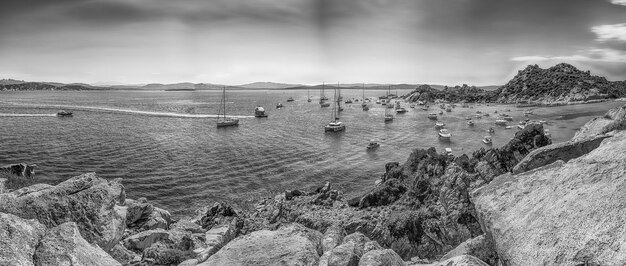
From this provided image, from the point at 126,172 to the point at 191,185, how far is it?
9939mm

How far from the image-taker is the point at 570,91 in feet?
481

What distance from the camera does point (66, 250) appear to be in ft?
26.1

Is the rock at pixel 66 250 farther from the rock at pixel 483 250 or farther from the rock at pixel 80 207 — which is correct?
the rock at pixel 483 250

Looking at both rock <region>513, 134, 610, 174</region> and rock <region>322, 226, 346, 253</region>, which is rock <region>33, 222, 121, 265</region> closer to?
rock <region>322, 226, 346, 253</region>

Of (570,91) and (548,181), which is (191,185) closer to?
(548,181)

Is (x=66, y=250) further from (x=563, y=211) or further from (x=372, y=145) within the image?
(x=372, y=145)

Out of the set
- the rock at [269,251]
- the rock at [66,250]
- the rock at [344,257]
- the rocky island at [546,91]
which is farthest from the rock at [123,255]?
the rocky island at [546,91]

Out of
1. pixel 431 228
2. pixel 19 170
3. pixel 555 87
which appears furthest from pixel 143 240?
pixel 555 87

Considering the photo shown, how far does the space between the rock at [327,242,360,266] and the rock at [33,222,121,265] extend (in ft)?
17.9

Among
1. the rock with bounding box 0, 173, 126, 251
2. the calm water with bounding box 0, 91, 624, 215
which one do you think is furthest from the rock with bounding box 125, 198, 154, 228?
the calm water with bounding box 0, 91, 624, 215

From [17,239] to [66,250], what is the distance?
950mm

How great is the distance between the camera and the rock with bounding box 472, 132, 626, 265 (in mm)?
5680

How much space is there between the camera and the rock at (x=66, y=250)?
7.54 metres

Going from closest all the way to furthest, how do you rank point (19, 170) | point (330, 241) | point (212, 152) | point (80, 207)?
point (330, 241), point (80, 207), point (19, 170), point (212, 152)
